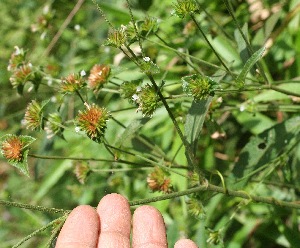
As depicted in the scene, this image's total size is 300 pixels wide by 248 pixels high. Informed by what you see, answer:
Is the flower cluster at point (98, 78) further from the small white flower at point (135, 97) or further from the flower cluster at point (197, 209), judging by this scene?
the flower cluster at point (197, 209)

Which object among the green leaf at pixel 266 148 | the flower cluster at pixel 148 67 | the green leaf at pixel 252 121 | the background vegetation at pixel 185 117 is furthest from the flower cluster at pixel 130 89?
the green leaf at pixel 252 121

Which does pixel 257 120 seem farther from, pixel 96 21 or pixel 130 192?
pixel 96 21

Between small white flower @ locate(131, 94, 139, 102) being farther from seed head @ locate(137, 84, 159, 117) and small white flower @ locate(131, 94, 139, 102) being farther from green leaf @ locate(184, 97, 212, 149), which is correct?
green leaf @ locate(184, 97, 212, 149)

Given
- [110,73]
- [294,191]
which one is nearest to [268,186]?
[294,191]

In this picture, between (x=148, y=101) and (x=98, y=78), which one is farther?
(x=98, y=78)

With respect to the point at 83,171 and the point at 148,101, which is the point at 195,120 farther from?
the point at 83,171

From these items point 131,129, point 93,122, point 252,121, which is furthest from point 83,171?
point 252,121
